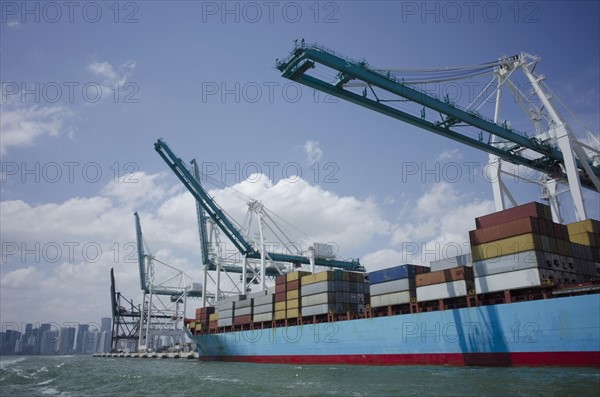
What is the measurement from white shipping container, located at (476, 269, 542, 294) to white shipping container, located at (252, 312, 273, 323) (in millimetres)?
26545

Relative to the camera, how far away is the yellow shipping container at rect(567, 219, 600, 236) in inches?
1262

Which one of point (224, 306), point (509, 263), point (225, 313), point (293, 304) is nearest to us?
point (509, 263)

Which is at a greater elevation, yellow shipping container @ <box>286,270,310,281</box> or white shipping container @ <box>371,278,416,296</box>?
yellow shipping container @ <box>286,270,310,281</box>

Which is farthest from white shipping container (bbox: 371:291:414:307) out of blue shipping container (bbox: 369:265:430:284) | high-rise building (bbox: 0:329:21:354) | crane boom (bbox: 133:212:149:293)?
high-rise building (bbox: 0:329:21:354)

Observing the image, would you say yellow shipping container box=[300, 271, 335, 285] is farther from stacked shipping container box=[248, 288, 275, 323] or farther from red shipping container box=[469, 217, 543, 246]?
red shipping container box=[469, 217, 543, 246]

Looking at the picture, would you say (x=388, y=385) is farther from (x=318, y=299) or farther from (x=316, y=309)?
(x=318, y=299)

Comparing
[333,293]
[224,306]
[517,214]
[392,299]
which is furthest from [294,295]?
[517,214]

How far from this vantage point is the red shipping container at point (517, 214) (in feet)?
91.2

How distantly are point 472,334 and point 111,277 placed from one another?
113140 mm

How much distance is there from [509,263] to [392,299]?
10.8 metres

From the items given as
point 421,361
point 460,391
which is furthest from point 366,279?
point 460,391

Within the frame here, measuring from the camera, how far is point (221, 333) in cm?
5653

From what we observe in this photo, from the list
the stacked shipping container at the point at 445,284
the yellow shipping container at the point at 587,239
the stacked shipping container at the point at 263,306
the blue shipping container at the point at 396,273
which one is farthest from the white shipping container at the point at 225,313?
the yellow shipping container at the point at 587,239

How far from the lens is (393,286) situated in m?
35.3
